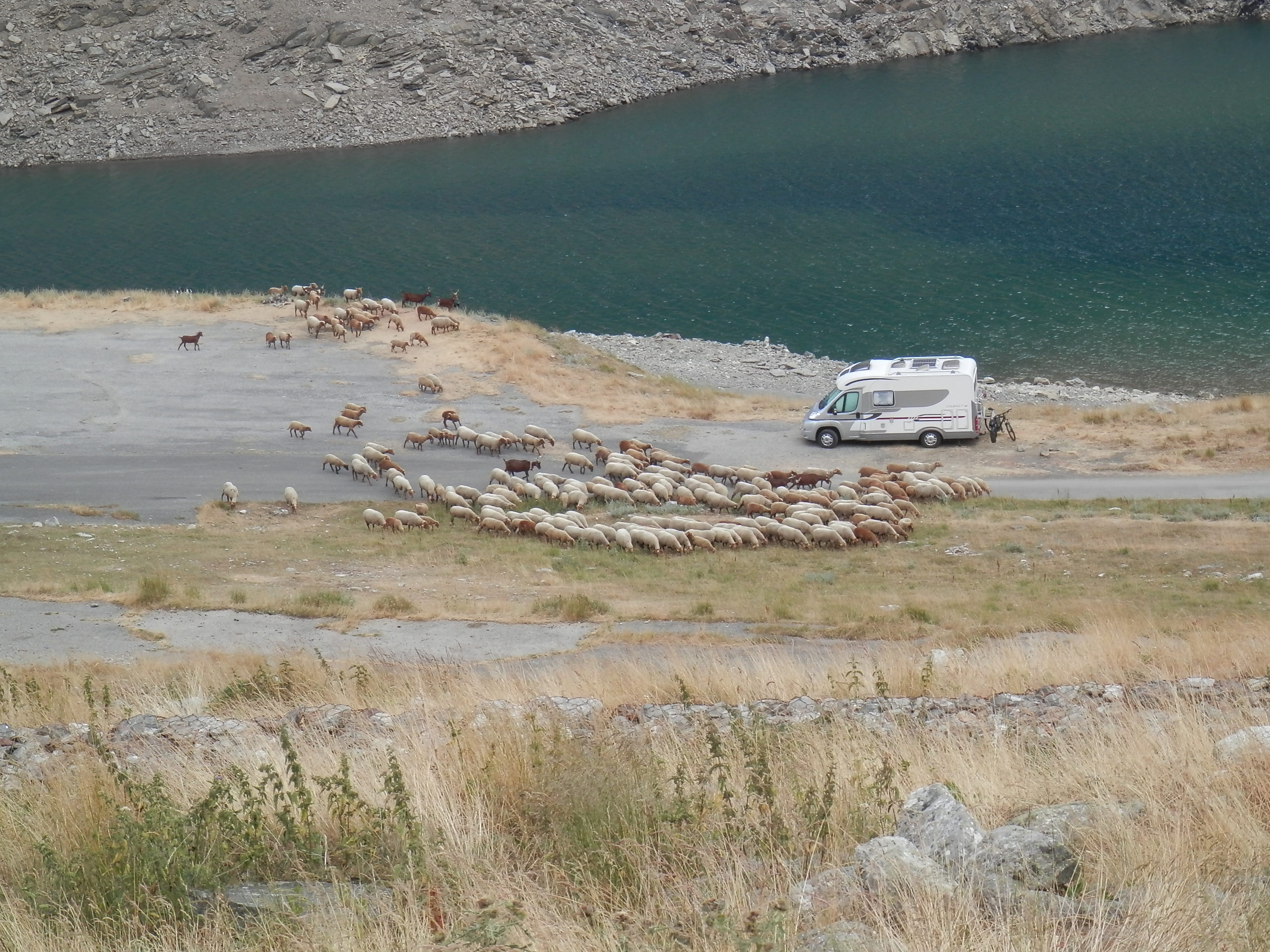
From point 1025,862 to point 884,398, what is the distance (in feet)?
111

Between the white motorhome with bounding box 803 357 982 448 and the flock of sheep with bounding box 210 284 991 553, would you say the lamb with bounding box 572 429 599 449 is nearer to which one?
the flock of sheep with bounding box 210 284 991 553

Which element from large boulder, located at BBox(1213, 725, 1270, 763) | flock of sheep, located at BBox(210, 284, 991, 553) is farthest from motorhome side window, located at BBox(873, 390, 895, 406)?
large boulder, located at BBox(1213, 725, 1270, 763)

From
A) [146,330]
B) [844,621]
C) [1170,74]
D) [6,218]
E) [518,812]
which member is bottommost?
[844,621]

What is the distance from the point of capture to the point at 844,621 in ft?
75.1

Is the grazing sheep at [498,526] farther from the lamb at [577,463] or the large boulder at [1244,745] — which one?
the large boulder at [1244,745]

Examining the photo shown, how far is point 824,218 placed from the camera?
250 feet

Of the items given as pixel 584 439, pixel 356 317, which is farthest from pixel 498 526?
pixel 356 317

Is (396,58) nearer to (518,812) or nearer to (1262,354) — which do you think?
(1262,354)

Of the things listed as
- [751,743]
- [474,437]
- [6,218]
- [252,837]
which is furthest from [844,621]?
[6,218]

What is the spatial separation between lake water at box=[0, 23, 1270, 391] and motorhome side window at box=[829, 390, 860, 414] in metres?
16.5

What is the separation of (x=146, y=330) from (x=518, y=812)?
4633 centimetres

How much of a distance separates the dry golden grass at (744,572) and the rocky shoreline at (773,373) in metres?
16.6

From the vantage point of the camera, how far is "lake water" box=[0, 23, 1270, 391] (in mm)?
60094

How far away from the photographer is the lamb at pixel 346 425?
1565 inches
